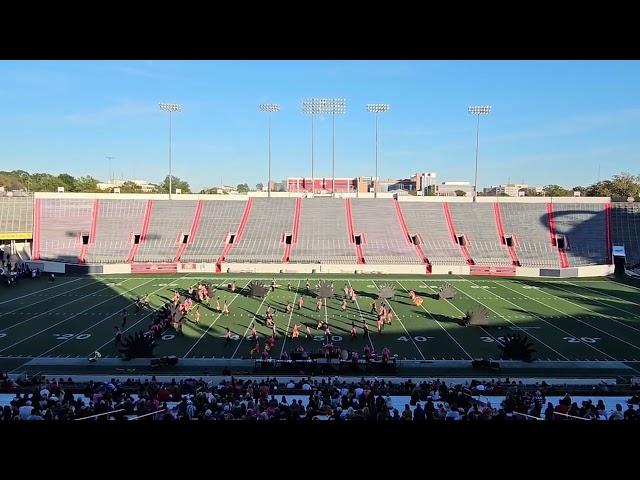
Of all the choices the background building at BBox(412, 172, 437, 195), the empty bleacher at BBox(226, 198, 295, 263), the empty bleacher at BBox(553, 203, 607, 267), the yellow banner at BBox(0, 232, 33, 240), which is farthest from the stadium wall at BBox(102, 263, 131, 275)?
the background building at BBox(412, 172, 437, 195)

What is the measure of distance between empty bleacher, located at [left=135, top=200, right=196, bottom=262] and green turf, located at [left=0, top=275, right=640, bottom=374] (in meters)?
5.51

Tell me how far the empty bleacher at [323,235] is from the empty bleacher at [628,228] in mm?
21974

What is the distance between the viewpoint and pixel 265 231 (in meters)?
42.6

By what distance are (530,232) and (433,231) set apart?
26.6ft

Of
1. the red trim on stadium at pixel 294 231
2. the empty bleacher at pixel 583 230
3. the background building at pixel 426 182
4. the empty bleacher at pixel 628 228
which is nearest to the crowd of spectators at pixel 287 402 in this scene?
the red trim on stadium at pixel 294 231

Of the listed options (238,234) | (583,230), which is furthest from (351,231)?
(583,230)

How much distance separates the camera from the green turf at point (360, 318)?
1864 cm

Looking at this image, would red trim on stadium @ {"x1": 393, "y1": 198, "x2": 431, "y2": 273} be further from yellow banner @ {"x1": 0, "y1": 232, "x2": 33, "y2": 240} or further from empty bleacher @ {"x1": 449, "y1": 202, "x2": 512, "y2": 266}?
yellow banner @ {"x1": 0, "y1": 232, "x2": 33, "y2": 240}

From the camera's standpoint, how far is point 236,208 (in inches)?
1822

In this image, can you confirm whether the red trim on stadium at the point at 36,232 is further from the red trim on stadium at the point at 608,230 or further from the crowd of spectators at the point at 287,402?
the red trim on stadium at the point at 608,230
